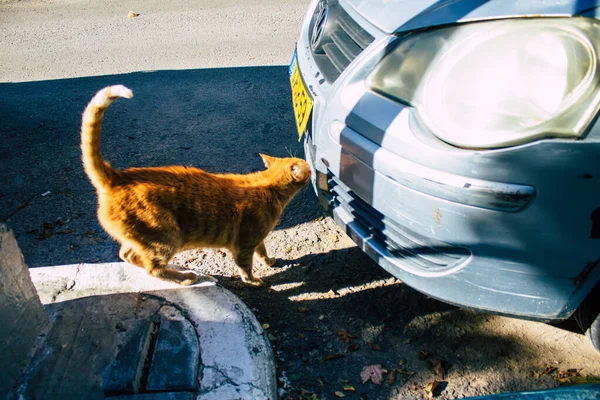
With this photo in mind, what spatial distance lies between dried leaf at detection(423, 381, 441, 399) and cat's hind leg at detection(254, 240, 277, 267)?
130 centimetres

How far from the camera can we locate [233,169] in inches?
164

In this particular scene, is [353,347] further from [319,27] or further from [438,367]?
[319,27]

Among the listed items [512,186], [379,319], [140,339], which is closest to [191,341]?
[140,339]

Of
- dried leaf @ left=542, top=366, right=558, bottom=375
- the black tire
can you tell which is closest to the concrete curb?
dried leaf @ left=542, top=366, right=558, bottom=375

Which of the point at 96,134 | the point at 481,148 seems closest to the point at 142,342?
the point at 96,134

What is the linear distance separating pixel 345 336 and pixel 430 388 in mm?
535

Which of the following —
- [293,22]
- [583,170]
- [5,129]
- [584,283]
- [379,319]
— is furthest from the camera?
[293,22]

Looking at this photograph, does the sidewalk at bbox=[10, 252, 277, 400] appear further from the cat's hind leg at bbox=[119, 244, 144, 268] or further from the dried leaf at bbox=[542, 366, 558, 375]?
the dried leaf at bbox=[542, 366, 558, 375]

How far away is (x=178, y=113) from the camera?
199 inches

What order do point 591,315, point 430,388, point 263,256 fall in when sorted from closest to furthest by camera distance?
1. point 591,315
2. point 430,388
3. point 263,256

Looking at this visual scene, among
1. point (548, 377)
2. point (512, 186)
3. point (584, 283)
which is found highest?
point (512, 186)

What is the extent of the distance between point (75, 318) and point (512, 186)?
2.34 m

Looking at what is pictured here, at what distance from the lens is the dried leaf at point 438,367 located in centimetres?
254

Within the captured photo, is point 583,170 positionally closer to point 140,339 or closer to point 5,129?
point 140,339
